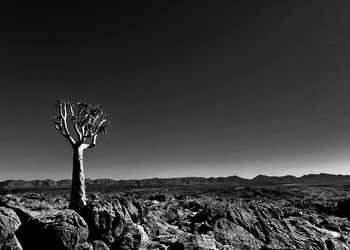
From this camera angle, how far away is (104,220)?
13570mm

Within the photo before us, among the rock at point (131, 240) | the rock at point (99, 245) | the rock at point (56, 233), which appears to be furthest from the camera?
the rock at point (131, 240)

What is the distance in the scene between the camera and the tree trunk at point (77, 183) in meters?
18.3

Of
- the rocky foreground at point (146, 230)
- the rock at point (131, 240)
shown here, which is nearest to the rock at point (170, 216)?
the rocky foreground at point (146, 230)

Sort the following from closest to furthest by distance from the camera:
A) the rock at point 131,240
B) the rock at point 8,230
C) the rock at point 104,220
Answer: the rock at point 8,230
the rock at point 131,240
the rock at point 104,220

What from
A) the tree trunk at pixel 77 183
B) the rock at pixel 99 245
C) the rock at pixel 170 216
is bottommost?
the rock at pixel 99 245

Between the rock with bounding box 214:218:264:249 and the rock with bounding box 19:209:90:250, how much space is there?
5.77 m

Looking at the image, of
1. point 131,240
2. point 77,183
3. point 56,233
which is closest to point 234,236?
point 131,240

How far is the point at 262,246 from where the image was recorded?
1334cm

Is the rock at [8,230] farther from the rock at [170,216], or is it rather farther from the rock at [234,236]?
the rock at [170,216]

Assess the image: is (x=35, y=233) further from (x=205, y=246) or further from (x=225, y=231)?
(x=225, y=231)

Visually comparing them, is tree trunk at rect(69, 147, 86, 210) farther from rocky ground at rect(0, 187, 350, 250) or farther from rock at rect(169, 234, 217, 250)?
rock at rect(169, 234, 217, 250)

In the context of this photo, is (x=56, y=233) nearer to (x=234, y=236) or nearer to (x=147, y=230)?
(x=147, y=230)

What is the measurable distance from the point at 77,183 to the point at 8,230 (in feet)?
23.5

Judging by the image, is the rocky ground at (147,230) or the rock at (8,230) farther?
the rocky ground at (147,230)
